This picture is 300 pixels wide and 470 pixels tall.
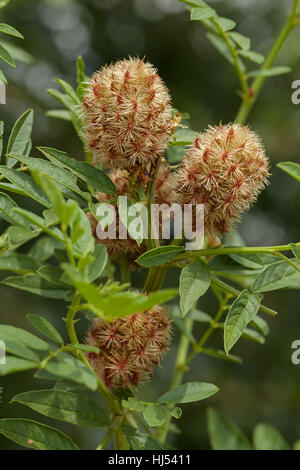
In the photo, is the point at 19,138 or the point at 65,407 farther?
the point at 19,138

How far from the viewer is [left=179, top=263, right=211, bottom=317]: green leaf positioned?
2.90ft

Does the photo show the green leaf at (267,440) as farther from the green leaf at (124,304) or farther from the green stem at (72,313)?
the green leaf at (124,304)

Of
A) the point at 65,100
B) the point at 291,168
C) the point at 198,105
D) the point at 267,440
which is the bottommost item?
the point at 267,440

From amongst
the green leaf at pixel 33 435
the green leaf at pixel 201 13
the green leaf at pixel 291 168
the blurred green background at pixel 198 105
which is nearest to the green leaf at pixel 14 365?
the green leaf at pixel 33 435

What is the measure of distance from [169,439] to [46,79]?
1.68m

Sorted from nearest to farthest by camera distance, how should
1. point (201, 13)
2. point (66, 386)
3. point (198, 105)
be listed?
point (66, 386) → point (201, 13) → point (198, 105)

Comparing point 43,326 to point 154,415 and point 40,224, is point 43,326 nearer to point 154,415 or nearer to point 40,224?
point 40,224

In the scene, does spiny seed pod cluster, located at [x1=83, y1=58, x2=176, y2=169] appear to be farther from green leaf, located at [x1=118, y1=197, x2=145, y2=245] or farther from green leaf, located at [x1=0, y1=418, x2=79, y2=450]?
green leaf, located at [x1=0, y1=418, x2=79, y2=450]

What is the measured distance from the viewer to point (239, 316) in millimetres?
891

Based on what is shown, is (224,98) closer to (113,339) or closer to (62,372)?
(113,339)

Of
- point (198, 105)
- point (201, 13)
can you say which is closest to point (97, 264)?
point (201, 13)

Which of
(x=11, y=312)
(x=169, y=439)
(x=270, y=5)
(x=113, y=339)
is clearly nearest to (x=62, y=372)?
(x=113, y=339)

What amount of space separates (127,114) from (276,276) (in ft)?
1.21

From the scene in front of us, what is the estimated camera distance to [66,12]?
9.00 ft
